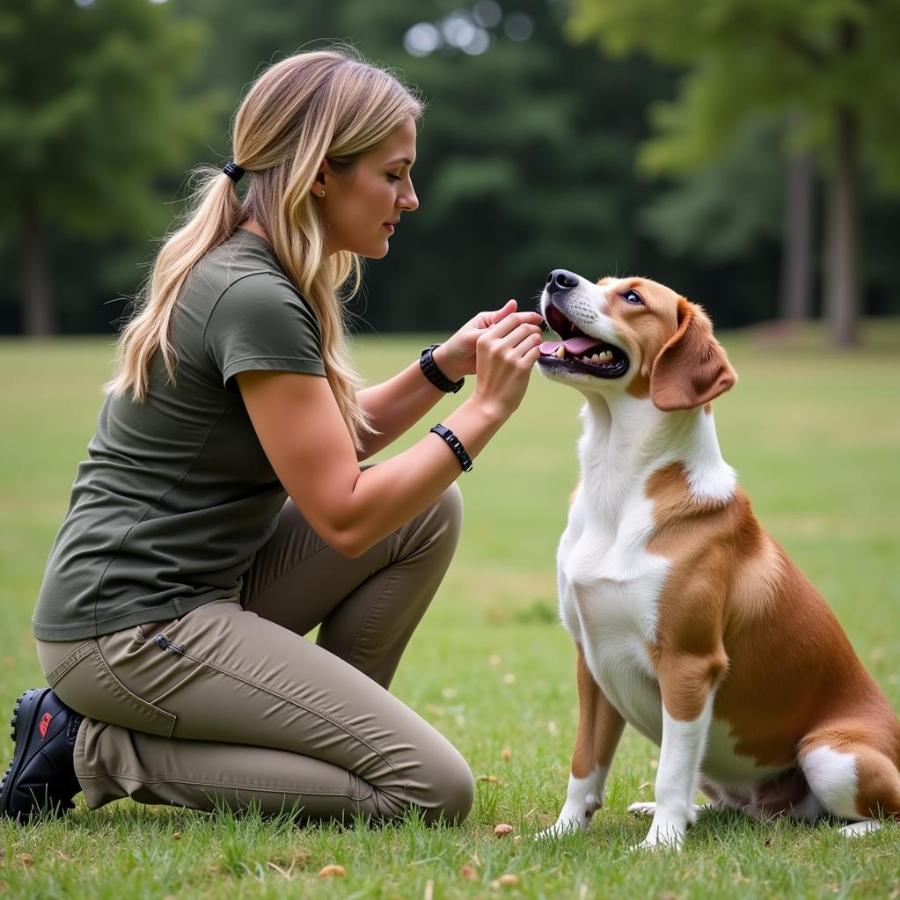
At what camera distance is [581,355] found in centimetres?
378

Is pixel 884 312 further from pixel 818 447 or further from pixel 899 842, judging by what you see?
pixel 899 842

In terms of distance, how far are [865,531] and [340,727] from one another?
27.2ft

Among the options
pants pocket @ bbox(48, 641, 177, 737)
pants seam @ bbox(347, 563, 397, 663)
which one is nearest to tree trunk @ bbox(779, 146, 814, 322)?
pants seam @ bbox(347, 563, 397, 663)

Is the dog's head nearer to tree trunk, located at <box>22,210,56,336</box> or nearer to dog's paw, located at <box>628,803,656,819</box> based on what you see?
dog's paw, located at <box>628,803,656,819</box>

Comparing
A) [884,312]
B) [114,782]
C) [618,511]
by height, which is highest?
[618,511]

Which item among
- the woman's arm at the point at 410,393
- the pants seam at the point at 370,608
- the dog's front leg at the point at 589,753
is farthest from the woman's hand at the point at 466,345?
the dog's front leg at the point at 589,753

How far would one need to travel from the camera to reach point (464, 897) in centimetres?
286

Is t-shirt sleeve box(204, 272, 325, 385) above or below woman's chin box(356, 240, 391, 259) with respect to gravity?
below

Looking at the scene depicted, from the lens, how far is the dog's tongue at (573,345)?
3.75 metres

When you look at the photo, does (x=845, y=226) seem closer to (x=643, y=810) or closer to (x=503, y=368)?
(x=643, y=810)

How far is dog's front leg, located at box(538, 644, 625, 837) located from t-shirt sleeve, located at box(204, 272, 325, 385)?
127 cm

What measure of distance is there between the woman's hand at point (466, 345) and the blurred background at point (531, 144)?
2363 cm

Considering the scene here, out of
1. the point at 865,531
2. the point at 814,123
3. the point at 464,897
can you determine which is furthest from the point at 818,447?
the point at 814,123

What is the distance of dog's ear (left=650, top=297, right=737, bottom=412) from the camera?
3.61 meters
